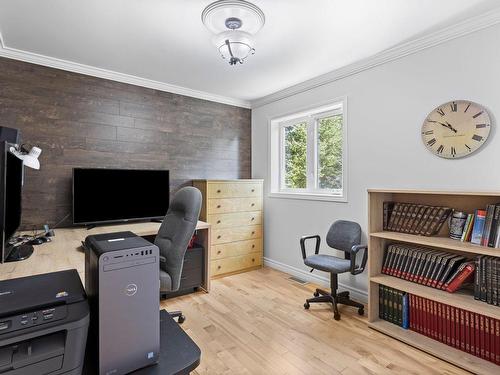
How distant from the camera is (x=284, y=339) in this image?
7.36 ft

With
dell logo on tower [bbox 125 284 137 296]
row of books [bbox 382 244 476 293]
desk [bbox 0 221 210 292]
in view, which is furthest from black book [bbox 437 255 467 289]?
dell logo on tower [bbox 125 284 137 296]

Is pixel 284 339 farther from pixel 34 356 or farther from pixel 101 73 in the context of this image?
pixel 101 73

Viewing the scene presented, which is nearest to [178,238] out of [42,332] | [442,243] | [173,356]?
[173,356]

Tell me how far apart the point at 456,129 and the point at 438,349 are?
1.65 metres

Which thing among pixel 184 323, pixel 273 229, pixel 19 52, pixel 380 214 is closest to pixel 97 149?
pixel 19 52

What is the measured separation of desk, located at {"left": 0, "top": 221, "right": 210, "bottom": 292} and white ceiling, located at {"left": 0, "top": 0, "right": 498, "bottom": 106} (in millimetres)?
1663

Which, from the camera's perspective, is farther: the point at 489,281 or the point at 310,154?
the point at 310,154

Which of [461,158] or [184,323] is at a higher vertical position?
[461,158]

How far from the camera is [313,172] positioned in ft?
11.6

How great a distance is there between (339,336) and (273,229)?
1803mm

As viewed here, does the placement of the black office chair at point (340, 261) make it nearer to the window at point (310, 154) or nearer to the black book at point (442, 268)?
the window at point (310, 154)

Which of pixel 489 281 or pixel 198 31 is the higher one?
pixel 198 31

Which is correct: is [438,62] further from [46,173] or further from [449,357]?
[46,173]

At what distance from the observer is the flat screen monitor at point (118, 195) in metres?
2.72
